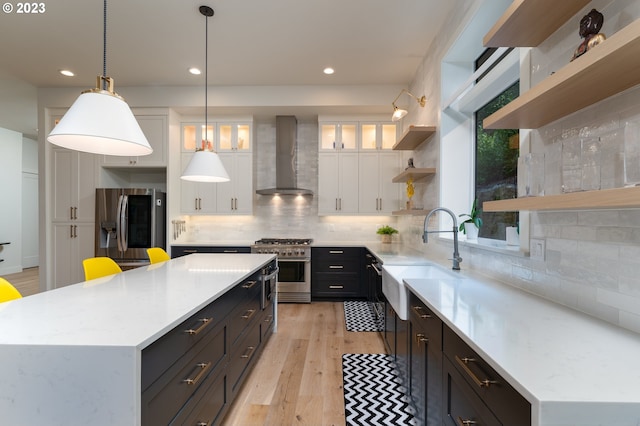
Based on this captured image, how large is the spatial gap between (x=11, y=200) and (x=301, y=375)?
815 centimetres

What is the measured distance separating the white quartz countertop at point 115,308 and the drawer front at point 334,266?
243cm

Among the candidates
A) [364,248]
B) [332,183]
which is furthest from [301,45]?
[364,248]

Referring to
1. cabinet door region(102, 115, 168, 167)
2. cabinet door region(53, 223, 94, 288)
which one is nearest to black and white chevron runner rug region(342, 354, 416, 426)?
cabinet door region(102, 115, 168, 167)

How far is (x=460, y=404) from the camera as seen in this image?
109cm

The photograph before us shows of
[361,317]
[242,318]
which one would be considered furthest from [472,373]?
[361,317]

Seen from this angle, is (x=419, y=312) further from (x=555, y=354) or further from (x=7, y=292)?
(x=7, y=292)

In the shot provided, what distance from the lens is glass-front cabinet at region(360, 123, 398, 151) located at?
→ 4.62 m

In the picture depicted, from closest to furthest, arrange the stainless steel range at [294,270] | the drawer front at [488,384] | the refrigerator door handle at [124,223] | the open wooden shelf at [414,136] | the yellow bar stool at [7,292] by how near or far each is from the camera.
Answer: the drawer front at [488,384], the yellow bar stool at [7,292], the open wooden shelf at [414,136], the refrigerator door handle at [124,223], the stainless steel range at [294,270]

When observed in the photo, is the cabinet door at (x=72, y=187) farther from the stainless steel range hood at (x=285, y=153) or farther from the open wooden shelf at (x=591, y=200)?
the open wooden shelf at (x=591, y=200)

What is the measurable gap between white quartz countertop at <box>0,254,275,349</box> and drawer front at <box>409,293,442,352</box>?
1073 millimetres

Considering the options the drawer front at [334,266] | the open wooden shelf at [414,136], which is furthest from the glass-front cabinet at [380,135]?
the drawer front at [334,266]

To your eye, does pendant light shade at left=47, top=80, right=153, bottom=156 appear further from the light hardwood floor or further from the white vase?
the white vase

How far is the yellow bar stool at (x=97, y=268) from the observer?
2061 mm

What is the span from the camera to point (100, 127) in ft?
4.53
